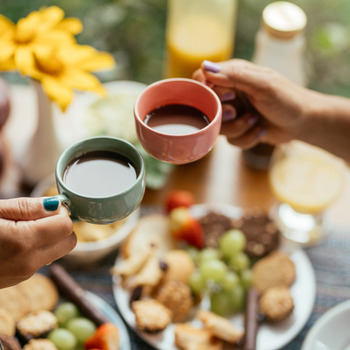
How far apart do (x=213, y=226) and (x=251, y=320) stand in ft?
0.94

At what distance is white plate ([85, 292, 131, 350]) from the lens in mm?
1232

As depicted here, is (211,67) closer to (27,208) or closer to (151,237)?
(27,208)

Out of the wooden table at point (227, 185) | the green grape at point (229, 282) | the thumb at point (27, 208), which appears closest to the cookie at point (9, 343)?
the thumb at point (27, 208)

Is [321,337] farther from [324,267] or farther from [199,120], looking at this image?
[199,120]

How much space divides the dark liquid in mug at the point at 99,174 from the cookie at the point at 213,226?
1.89ft

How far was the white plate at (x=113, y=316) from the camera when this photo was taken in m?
1.23

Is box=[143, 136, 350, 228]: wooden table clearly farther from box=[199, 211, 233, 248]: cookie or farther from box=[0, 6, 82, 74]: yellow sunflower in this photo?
box=[0, 6, 82, 74]: yellow sunflower

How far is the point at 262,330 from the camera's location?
130 centimetres

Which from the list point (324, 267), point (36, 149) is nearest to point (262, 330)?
point (324, 267)

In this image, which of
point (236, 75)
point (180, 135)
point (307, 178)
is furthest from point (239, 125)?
point (307, 178)

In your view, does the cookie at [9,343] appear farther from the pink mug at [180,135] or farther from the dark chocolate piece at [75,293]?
the pink mug at [180,135]

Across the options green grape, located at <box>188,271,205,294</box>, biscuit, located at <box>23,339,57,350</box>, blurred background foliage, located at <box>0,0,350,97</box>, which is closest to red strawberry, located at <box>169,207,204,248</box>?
green grape, located at <box>188,271,205,294</box>

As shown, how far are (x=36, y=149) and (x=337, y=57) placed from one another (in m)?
1.65

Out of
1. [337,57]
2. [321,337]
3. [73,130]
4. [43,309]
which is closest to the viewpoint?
[321,337]
